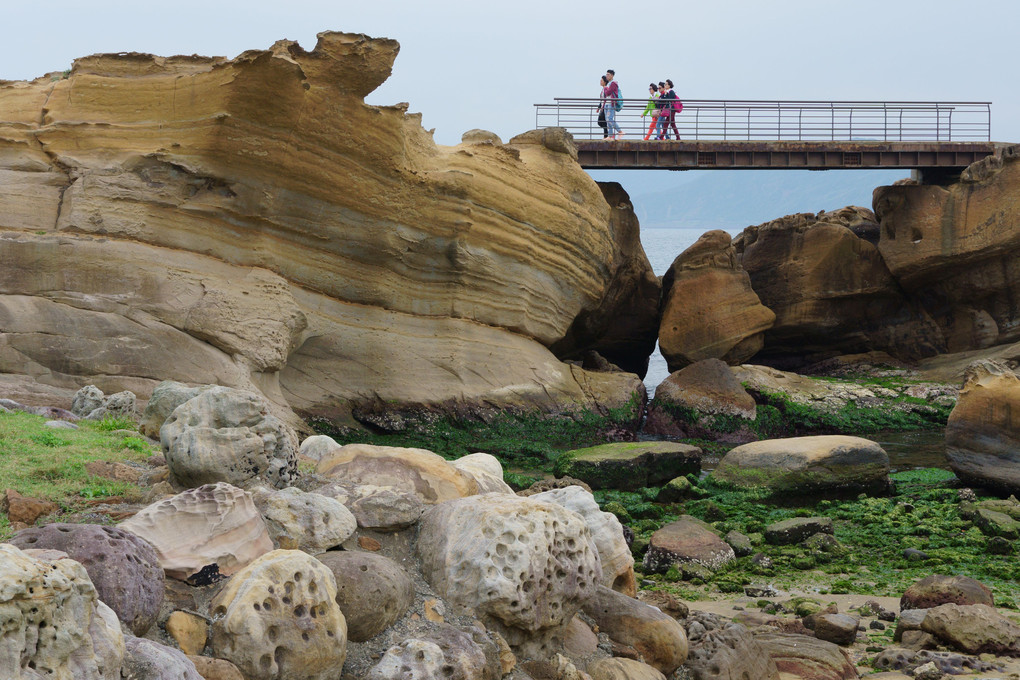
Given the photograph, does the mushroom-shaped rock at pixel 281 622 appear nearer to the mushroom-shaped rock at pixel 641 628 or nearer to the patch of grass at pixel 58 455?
the patch of grass at pixel 58 455

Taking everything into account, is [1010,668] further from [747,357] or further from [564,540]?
[747,357]

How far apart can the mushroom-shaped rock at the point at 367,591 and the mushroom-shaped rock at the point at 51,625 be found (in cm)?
144

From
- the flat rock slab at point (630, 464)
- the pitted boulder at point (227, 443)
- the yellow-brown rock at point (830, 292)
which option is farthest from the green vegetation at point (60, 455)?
the yellow-brown rock at point (830, 292)

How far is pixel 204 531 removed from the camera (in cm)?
534

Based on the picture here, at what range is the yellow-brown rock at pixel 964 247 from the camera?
25.7 m

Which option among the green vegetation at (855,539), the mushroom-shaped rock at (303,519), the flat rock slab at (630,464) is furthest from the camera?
the flat rock slab at (630,464)

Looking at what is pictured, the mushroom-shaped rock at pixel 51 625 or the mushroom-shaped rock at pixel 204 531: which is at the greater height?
the mushroom-shaped rock at pixel 51 625

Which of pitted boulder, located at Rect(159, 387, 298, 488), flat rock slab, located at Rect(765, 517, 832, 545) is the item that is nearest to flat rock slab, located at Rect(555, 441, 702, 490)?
flat rock slab, located at Rect(765, 517, 832, 545)

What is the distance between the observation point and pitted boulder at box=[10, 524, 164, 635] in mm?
4434

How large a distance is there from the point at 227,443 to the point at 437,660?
2127mm

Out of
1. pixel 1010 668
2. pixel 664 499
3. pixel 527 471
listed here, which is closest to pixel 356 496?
pixel 1010 668

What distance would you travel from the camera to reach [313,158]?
17.2 m

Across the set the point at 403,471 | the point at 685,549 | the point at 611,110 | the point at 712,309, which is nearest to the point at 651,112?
the point at 611,110

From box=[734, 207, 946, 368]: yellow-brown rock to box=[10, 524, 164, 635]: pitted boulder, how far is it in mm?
26086
